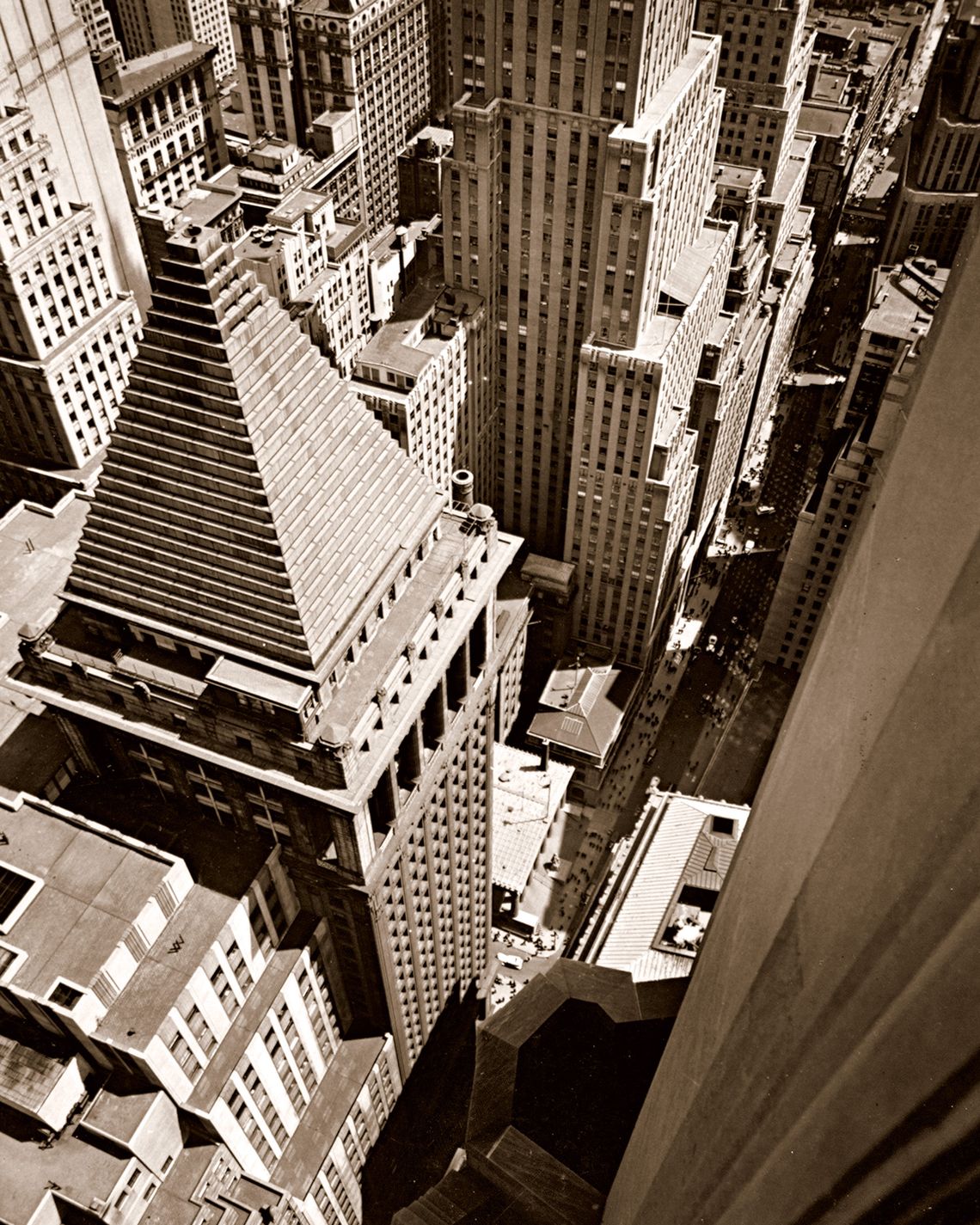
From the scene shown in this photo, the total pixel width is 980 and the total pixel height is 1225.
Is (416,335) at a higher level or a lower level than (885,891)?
lower

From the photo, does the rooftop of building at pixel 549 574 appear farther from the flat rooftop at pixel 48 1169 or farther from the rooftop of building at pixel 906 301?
the flat rooftop at pixel 48 1169

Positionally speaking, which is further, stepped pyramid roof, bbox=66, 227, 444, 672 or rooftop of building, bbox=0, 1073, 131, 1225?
rooftop of building, bbox=0, 1073, 131, 1225

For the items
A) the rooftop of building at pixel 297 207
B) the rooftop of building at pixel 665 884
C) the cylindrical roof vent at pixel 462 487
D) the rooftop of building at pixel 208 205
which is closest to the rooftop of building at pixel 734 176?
the rooftop of building at pixel 297 207

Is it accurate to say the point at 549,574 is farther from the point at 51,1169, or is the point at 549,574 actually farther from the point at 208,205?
the point at 51,1169

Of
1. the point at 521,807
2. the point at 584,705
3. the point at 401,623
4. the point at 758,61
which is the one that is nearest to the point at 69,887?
the point at 401,623

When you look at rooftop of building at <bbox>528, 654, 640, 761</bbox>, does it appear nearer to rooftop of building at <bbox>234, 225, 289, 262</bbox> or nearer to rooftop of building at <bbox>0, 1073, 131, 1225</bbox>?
rooftop of building at <bbox>234, 225, 289, 262</bbox>

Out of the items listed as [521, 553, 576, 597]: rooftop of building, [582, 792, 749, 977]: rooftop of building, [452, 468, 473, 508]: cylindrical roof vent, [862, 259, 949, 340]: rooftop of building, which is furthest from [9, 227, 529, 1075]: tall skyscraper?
[862, 259, 949, 340]: rooftop of building
